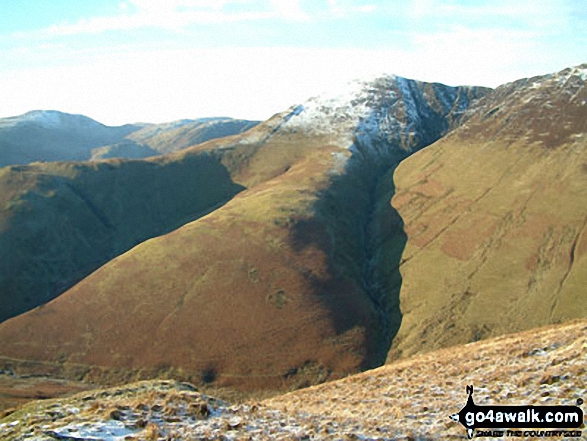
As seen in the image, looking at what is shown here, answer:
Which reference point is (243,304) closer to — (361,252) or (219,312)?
(219,312)

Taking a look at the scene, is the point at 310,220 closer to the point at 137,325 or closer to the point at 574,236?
the point at 137,325

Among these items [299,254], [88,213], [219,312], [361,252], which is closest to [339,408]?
[219,312]

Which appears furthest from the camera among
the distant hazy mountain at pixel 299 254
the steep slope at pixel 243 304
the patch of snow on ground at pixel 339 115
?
the patch of snow on ground at pixel 339 115

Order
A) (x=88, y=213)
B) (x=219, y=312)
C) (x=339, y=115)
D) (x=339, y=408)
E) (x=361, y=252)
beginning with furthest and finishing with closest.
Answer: (x=339, y=115) → (x=88, y=213) → (x=361, y=252) → (x=219, y=312) → (x=339, y=408)

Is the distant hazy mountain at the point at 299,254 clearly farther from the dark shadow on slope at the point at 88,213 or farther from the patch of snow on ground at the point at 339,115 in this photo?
the patch of snow on ground at the point at 339,115

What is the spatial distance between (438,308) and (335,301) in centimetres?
1711

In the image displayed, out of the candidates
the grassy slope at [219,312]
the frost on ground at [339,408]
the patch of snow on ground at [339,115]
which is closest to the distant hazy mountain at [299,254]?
the grassy slope at [219,312]

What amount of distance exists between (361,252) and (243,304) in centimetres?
3308

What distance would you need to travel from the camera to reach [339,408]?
2164cm

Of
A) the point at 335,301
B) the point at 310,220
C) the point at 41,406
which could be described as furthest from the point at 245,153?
the point at 41,406

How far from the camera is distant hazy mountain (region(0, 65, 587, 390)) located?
2625 inches

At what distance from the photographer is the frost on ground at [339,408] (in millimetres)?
15375

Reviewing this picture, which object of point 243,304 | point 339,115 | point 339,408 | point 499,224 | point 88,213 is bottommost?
point 243,304

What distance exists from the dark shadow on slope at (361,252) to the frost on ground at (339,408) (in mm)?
41899
